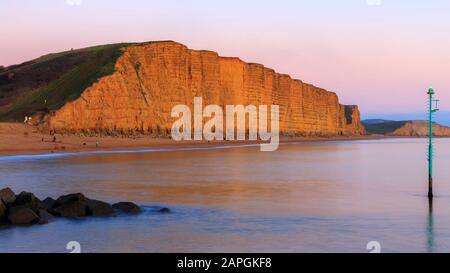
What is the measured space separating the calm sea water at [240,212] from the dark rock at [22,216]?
0.49m

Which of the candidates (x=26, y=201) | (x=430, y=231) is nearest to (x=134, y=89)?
(x=26, y=201)

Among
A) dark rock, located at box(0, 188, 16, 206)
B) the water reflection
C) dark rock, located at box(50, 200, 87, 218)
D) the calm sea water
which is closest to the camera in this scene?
the water reflection

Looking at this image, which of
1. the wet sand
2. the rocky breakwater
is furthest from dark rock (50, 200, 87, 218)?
the wet sand

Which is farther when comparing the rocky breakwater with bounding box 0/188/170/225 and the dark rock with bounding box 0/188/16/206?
the dark rock with bounding box 0/188/16/206

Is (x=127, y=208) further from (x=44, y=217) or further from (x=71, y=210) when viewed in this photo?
(x=44, y=217)

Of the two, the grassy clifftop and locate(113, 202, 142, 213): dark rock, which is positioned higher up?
the grassy clifftop

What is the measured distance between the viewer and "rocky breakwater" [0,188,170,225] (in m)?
15.5

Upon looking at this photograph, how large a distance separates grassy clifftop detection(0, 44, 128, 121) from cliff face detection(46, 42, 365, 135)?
7.42 ft

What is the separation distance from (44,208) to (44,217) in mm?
1201

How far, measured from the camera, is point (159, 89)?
8462 centimetres

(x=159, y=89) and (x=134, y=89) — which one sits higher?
(x=159, y=89)

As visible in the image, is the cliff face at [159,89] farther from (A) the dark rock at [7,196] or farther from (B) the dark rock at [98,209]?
(A) the dark rock at [7,196]

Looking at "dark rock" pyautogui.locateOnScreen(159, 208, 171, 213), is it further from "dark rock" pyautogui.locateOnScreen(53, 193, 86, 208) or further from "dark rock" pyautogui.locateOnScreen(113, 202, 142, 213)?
"dark rock" pyautogui.locateOnScreen(53, 193, 86, 208)
